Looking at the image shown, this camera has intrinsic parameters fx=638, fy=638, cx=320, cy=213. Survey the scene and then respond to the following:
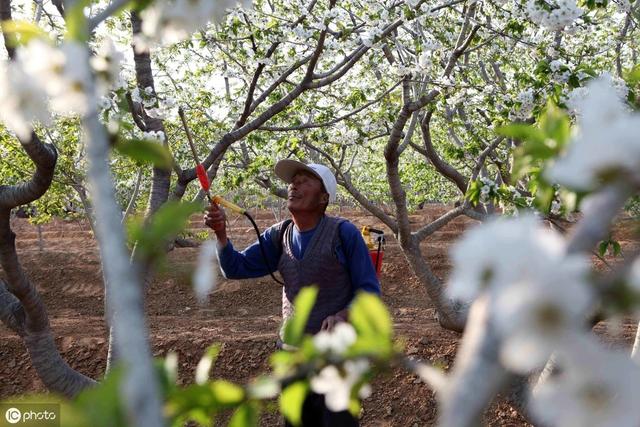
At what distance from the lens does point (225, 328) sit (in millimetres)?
8164

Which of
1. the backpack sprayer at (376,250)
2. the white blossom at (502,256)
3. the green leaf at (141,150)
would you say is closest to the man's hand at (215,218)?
the backpack sprayer at (376,250)

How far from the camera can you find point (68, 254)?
49.7 feet

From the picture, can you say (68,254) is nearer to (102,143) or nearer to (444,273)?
(444,273)

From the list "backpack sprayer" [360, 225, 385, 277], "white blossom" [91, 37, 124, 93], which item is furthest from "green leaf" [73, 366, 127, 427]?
"backpack sprayer" [360, 225, 385, 277]

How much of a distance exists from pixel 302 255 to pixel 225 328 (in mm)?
5104

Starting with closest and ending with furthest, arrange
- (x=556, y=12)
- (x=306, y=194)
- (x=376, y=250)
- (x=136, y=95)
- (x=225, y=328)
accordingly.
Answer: (x=306, y=194)
(x=556, y=12)
(x=136, y=95)
(x=376, y=250)
(x=225, y=328)

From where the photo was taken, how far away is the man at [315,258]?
3250 millimetres

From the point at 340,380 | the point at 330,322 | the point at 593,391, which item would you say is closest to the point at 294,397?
A: the point at 340,380

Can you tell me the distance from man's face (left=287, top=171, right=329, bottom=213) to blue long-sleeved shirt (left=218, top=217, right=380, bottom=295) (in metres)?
0.14

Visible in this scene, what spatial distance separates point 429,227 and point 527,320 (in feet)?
19.4

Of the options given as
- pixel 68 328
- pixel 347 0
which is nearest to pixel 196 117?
pixel 347 0

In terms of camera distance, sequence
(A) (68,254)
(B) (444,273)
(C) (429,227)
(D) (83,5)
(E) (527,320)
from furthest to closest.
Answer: (A) (68,254) < (B) (444,273) < (C) (429,227) < (D) (83,5) < (E) (527,320)

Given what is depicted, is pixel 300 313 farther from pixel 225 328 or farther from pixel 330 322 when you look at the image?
pixel 225 328

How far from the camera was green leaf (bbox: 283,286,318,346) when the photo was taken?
0.74 meters
